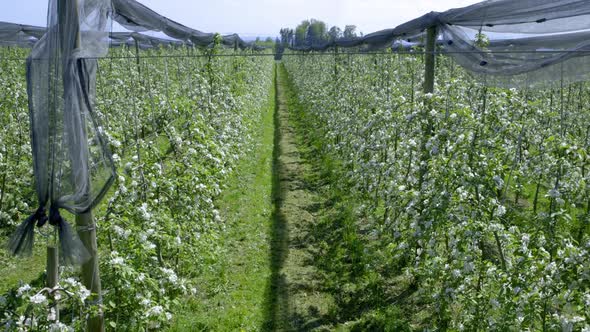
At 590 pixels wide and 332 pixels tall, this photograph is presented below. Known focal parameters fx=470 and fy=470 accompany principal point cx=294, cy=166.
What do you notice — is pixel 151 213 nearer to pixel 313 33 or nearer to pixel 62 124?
pixel 62 124

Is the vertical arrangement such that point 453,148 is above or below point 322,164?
above

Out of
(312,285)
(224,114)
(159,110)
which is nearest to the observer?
(312,285)

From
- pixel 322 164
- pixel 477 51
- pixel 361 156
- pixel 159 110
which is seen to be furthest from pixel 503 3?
pixel 322 164

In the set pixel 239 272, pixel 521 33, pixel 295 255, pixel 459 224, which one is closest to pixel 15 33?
pixel 239 272

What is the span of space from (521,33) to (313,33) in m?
43.3

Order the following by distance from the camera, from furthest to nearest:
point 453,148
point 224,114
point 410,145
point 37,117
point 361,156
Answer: point 224,114 < point 361,156 < point 410,145 < point 453,148 < point 37,117

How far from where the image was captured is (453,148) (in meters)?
3.95

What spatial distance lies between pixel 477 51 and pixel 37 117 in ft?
12.4

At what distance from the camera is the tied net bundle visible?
2.83 meters

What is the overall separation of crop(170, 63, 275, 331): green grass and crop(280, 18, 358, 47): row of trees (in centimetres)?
692

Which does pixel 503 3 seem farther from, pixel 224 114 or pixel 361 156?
pixel 224 114

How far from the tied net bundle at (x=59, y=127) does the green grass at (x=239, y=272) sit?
4.72 feet

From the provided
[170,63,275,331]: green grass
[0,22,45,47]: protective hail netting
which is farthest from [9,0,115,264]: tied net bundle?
[0,22,45,47]: protective hail netting

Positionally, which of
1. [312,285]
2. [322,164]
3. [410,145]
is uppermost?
[410,145]
